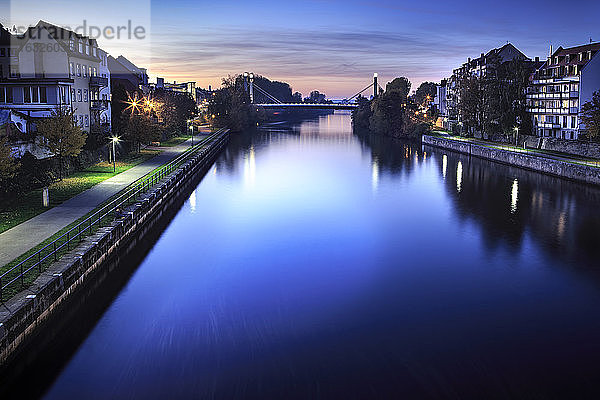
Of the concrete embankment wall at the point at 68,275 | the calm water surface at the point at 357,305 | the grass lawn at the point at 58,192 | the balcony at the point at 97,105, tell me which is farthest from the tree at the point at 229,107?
the concrete embankment wall at the point at 68,275

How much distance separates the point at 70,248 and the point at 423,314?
1199 centimetres

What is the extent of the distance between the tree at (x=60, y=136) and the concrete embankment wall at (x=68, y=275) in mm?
6902

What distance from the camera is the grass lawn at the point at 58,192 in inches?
972

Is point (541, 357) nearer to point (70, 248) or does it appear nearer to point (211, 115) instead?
point (70, 248)

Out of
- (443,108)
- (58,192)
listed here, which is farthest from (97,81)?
(443,108)

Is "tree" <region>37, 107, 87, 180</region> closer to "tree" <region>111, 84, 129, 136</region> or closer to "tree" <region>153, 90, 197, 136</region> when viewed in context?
"tree" <region>111, 84, 129, 136</region>

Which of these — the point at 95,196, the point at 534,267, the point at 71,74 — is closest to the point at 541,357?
the point at 534,267

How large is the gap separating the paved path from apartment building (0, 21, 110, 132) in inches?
426

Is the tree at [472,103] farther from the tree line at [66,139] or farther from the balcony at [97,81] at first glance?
the balcony at [97,81]

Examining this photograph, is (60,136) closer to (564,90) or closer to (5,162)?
(5,162)

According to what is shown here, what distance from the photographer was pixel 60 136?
117ft

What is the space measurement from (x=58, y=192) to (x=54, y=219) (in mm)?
7016

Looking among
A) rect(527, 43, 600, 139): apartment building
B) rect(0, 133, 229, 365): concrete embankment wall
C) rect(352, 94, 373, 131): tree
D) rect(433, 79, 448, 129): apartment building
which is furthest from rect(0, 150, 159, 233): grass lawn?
rect(352, 94, 373, 131): tree

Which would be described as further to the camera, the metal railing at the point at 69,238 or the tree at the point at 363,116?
the tree at the point at 363,116
